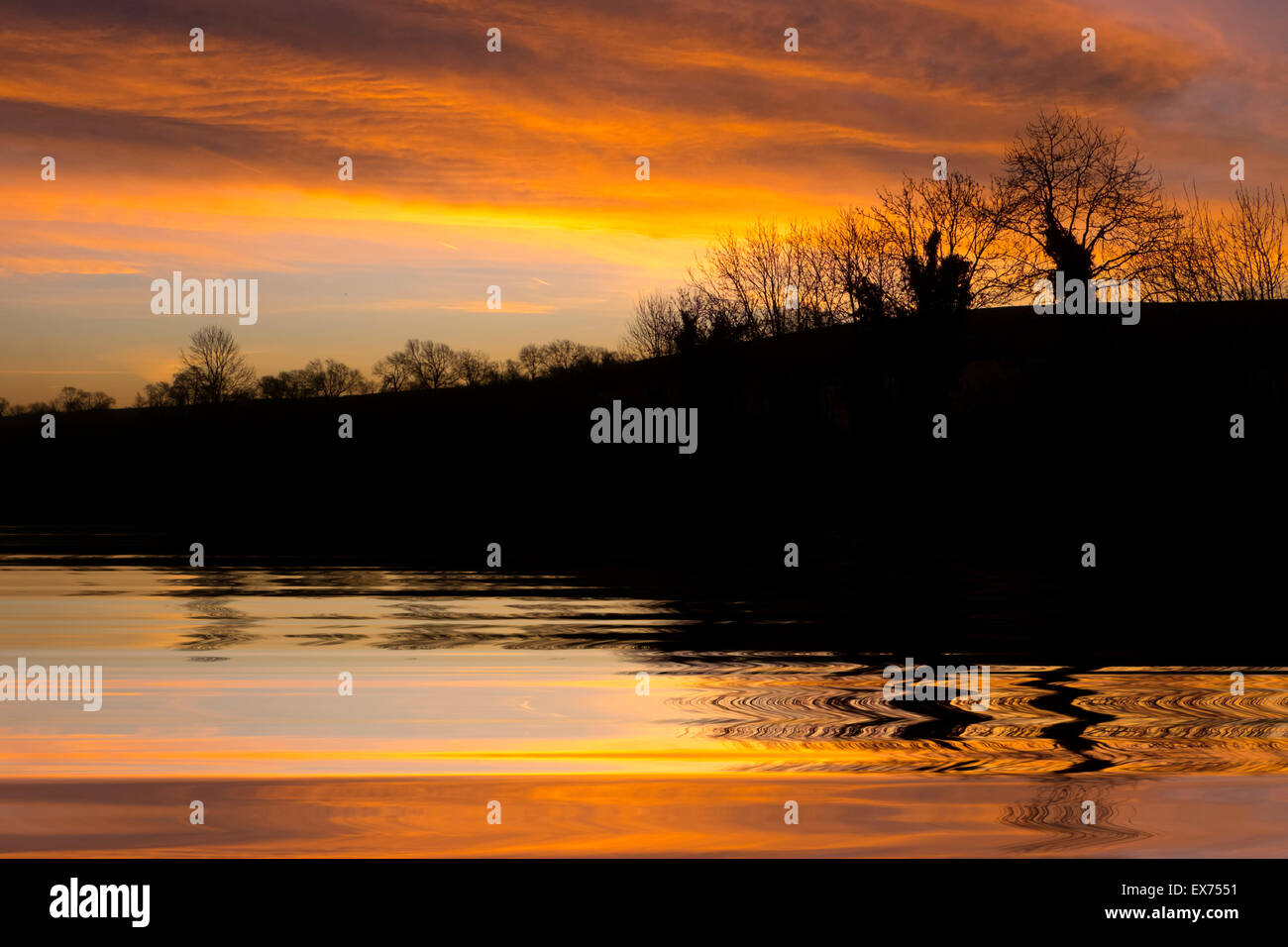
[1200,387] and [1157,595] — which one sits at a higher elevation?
[1200,387]

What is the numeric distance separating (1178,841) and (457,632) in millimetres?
10439

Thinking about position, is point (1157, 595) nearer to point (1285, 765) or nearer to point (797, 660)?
point (797, 660)

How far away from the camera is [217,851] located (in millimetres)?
7664

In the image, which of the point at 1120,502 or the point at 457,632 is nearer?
the point at 457,632

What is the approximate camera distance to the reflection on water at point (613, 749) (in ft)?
26.3

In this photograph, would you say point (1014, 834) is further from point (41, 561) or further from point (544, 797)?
point (41, 561)

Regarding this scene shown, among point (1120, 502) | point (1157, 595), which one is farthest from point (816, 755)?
point (1120, 502)

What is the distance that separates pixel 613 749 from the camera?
1028cm

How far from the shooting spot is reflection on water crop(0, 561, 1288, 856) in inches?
316
